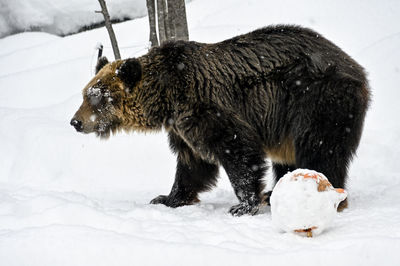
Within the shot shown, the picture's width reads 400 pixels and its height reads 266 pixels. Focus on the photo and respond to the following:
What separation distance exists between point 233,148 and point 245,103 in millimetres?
608

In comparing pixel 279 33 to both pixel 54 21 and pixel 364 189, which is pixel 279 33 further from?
pixel 54 21

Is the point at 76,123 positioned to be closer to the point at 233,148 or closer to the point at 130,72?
the point at 130,72

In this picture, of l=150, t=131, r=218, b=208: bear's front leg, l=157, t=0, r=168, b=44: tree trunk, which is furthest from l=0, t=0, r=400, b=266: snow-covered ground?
l=157, t=0, r=168, b=44: tree trunk

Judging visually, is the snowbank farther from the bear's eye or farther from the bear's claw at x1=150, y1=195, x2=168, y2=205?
the bear's claw at x1=150, y1=195, x2=168, y2=205

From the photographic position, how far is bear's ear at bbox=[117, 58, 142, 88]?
206 inches

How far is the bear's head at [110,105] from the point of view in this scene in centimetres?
544

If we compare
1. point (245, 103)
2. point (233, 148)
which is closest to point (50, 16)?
point (245, 103)

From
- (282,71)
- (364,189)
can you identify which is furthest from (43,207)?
(364,189)

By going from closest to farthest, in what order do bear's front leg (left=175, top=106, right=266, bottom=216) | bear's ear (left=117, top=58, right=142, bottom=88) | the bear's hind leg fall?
bear's front leg (left=175, top=106, right=266, bottom=216)
bear's ear (left=117, top=58, right=142, bottom=88)
the bear's hind leg

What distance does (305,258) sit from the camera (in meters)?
2.89

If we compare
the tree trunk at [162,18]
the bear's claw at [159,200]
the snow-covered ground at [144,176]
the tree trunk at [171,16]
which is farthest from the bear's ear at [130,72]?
the tree trunk at [162,18]

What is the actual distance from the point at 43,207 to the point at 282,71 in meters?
2.87

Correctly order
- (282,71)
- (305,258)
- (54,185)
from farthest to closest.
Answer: (54,185) → (282,71) → (305,258)

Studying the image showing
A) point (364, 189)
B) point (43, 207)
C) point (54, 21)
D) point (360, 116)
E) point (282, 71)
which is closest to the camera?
point (43, 207)
